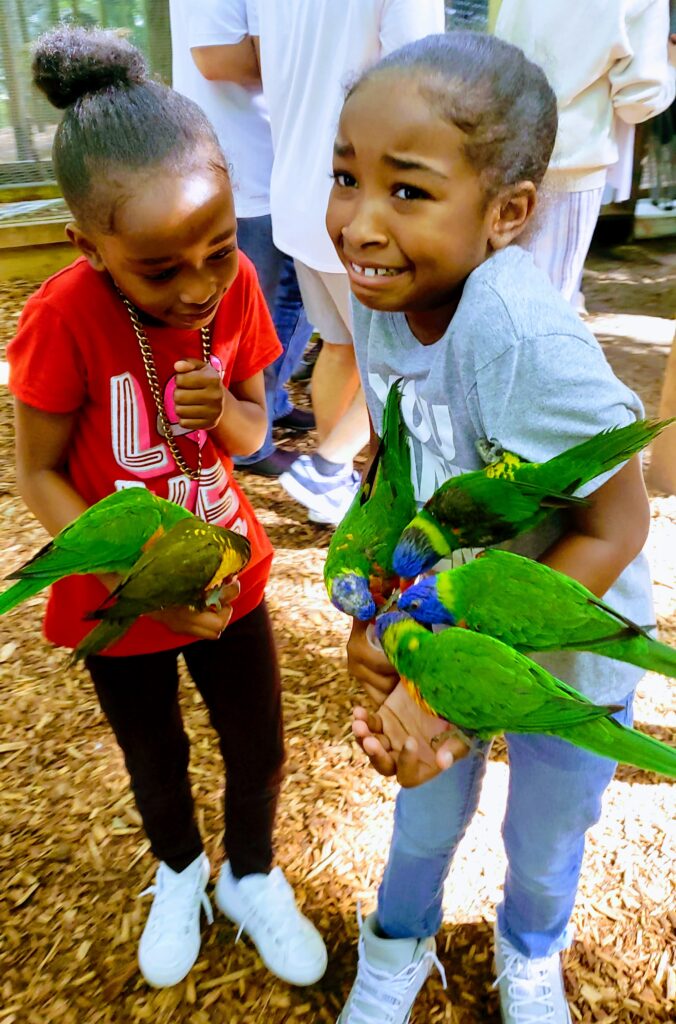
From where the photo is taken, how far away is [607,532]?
874mm

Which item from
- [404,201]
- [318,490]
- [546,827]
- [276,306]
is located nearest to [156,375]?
[404,201]

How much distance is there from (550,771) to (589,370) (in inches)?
22.6

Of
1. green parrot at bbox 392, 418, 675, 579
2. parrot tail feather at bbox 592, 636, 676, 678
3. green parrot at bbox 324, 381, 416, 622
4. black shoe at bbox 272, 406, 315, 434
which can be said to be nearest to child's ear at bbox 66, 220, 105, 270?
green parrot at bbox 324, 381, 416, 622

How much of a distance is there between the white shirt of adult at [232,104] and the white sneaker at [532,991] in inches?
83.0

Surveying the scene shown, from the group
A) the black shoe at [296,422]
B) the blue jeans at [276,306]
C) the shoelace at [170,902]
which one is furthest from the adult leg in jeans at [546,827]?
the black shoe at [296,422]

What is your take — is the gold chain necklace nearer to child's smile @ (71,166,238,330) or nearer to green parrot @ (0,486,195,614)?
child's smile @ (71,166,238,330)

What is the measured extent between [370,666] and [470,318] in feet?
1.43

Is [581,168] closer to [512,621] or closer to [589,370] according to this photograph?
[589,370]

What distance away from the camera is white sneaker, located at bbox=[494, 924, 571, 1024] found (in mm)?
1311

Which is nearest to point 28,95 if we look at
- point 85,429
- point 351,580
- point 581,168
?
point 581,168

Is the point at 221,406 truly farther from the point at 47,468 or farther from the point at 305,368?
the point at 305,368

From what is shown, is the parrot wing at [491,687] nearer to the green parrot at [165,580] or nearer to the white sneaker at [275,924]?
the green parrot at [165,580]

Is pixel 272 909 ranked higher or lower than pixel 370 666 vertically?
lower

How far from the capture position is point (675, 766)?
2.58 feet
